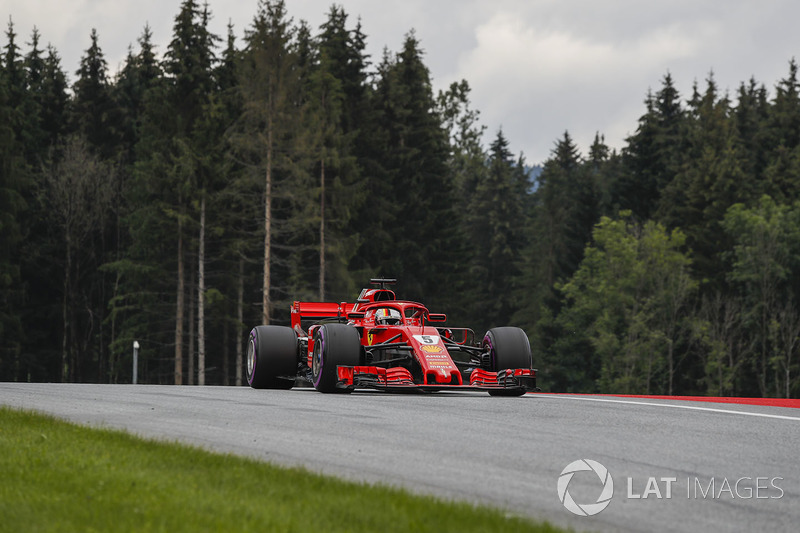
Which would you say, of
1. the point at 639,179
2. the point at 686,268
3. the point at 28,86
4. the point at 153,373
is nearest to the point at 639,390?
the point at 686,268

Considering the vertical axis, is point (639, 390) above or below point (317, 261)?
below

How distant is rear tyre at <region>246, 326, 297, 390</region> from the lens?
68.1ft

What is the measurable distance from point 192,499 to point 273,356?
41.3 feet

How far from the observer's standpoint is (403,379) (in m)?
18.0

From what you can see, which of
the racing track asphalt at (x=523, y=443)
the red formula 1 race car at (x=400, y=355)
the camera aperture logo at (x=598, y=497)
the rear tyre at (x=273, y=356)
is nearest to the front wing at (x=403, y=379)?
the red formula 1 race car at (x=400, y=355)

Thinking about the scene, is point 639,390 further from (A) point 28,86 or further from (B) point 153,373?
(A) point 28,86

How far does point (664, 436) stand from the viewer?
12.0 metres

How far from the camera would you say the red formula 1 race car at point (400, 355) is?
18.0 m

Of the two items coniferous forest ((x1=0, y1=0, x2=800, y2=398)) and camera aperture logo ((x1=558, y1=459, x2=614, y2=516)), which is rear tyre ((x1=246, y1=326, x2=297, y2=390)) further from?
coniferous forest ((x1=0, y1=0, x2=800, y2=398))

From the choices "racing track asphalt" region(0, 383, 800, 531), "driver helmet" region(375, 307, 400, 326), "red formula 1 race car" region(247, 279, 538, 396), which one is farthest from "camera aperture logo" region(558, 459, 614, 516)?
"driver helmet" region(375, 307, 400, 326)

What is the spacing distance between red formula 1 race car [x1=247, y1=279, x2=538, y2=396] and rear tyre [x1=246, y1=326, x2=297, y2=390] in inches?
0.7

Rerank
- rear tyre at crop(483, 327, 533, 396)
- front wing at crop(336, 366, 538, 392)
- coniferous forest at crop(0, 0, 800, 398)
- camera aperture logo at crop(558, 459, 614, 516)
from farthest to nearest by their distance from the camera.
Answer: coniferous forest at crop(0, 0, 800, 398), rear tyre at crop(483, 327, 533, 396), front wing at crop(336, 366, 538, 392), camera aperture logo at crop(558, 459, 614, 516)

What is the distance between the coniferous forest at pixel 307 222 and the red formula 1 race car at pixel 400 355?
3045 centimetres

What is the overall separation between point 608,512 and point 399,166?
62.4m
